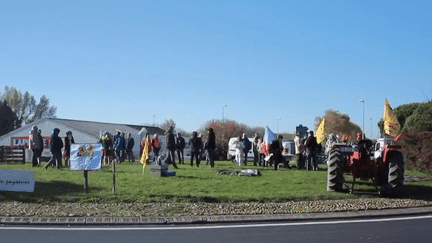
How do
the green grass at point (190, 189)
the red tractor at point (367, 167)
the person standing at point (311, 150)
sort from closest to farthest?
the green grass at point (190, 189) < the red tractor at point (367, 167) < the person standing at point (311, 150)

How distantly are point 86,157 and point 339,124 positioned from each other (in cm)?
7169

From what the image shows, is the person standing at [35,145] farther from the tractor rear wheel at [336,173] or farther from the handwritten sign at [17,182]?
the tractor rear wheel at [336,173]

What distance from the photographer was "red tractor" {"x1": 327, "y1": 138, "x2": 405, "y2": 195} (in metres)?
15.9

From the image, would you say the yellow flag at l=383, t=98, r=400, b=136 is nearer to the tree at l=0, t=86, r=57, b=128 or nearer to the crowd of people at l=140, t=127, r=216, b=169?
the crowd of people at l=140, t=127, r=216, b=169

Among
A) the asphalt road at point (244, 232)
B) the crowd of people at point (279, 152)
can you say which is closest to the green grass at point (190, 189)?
the asphalt road at point (244, 232)

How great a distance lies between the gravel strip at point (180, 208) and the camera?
13.0m

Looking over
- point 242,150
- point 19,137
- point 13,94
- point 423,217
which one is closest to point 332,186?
point 423,217

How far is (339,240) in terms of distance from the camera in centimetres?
991

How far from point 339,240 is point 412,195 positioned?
24.6 ft

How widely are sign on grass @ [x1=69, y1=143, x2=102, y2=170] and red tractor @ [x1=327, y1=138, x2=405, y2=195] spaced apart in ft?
22.7

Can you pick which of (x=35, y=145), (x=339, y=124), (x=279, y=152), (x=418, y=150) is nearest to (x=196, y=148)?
(x=279, y=152)

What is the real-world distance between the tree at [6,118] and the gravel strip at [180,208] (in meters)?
66.5

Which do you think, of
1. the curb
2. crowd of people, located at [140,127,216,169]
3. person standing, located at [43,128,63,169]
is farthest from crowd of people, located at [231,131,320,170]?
the curb

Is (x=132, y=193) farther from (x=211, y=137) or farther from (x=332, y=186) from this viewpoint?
(x=211, y=137)
